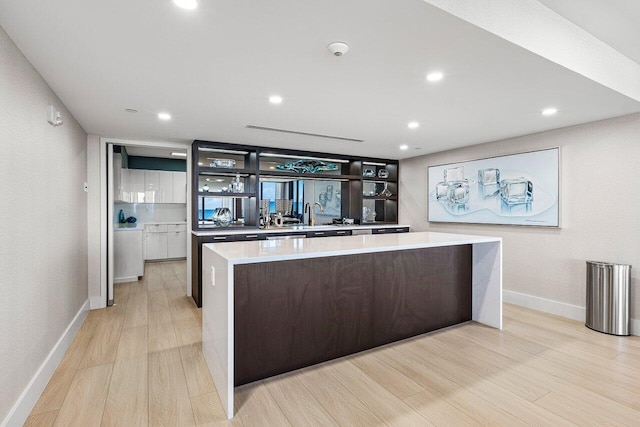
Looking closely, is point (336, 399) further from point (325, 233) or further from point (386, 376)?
point (325, 233)

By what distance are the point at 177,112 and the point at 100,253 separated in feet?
7.56

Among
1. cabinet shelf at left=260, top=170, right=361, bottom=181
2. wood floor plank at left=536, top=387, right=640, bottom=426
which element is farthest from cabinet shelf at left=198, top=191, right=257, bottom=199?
wood floor plank at left=536, top=387, right=640, bottom=426

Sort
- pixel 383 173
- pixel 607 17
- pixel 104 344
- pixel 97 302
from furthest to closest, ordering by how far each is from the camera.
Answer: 1. pixel 383 173
2. pixel 97 302
3. pixel 104 344
4. pixel 607 17

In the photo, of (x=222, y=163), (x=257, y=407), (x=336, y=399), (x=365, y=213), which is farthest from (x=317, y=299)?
(x=365, y=213)

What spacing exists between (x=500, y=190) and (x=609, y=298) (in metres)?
1.69

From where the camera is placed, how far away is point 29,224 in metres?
2.03

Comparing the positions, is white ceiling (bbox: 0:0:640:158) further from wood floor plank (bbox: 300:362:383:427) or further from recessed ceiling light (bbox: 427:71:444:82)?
wood floor plank (bbox: 300:362:383:427)

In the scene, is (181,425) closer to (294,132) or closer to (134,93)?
(134,93)

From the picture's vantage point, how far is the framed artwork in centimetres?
382

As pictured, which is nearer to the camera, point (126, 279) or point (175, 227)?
point (126, 279)

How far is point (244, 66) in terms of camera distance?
2.12 metres

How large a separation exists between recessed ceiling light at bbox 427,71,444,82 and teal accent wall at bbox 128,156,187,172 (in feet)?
21.2

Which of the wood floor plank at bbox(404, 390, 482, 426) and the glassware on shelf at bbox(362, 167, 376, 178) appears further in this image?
the glassware on shelf at bbox(362, 167, 376, 178)

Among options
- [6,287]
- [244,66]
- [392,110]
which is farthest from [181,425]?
[392,110]
